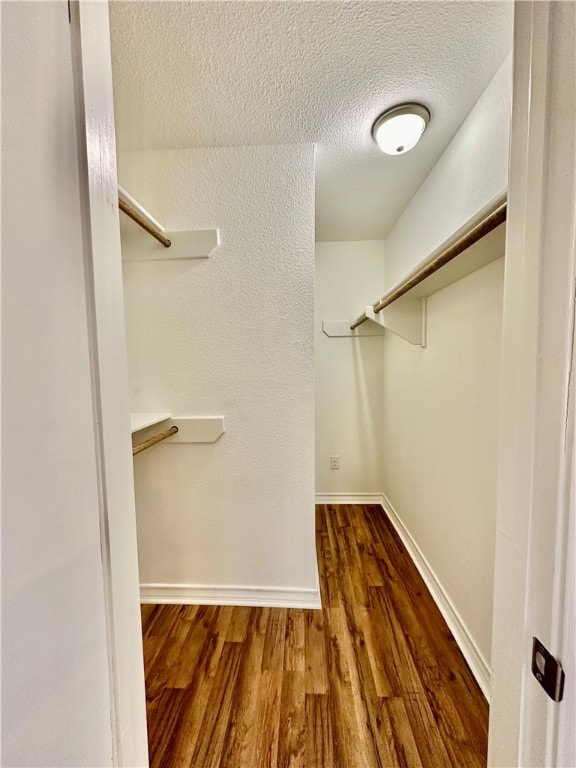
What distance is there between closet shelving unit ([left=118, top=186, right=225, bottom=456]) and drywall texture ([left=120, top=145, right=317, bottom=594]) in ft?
0.13

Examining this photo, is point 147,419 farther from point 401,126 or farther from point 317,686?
point 401,126

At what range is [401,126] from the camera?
3.88 ft

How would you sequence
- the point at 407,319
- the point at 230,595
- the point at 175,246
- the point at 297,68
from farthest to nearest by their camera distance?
1. the point at 407,319
2. the point at 230,595
3. the point at 175,246
4. the point at 297,68

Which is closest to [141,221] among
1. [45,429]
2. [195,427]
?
[195,427]

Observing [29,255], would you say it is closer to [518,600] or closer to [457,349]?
[518,600]

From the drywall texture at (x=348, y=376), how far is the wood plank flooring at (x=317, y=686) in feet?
3.22

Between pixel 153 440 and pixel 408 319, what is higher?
pixel 408 319

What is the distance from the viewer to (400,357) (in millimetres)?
2082

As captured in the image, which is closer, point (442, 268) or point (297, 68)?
point (297, 68)

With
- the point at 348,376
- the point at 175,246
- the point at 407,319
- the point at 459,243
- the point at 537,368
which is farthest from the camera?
the point at 348,376

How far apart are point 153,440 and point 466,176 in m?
1.69

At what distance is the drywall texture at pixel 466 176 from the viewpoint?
99 centimetres

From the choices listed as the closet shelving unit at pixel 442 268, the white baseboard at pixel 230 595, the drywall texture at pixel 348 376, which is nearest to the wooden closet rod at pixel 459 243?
the closet shelving unit at pixel 442 268

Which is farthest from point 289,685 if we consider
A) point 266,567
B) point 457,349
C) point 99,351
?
point 457,349
